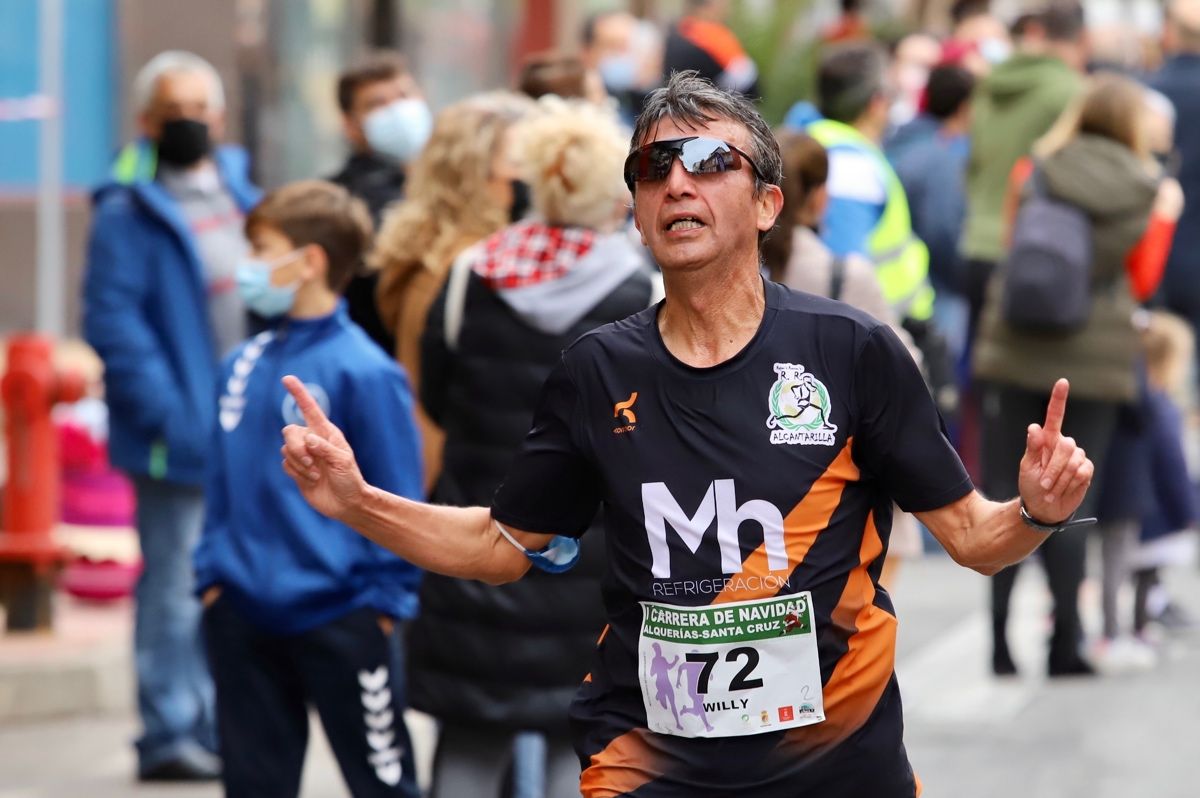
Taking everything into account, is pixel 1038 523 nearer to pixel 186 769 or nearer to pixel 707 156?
pixel 707 156

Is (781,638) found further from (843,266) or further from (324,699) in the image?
(843,266)

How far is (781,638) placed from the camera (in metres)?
3.84

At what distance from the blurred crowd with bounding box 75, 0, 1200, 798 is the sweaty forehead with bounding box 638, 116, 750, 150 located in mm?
437

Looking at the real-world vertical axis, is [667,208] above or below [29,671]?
above

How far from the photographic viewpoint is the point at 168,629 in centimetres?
771

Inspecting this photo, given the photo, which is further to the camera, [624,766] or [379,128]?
[379,128]

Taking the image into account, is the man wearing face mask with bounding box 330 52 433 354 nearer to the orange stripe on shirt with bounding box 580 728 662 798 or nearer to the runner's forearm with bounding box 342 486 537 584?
the runner's forearm with bounding box 342 486 537 584

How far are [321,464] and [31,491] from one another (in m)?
5.52

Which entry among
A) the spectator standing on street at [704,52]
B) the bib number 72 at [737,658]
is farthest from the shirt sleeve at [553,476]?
the spectator standing on street at [704,52]

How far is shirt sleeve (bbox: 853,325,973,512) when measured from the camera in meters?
3.88

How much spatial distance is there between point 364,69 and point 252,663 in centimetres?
338

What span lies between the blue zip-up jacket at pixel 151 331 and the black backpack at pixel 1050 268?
9.86 feet

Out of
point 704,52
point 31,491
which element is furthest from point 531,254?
point 704,52

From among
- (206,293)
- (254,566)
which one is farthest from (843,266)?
(206,293)
